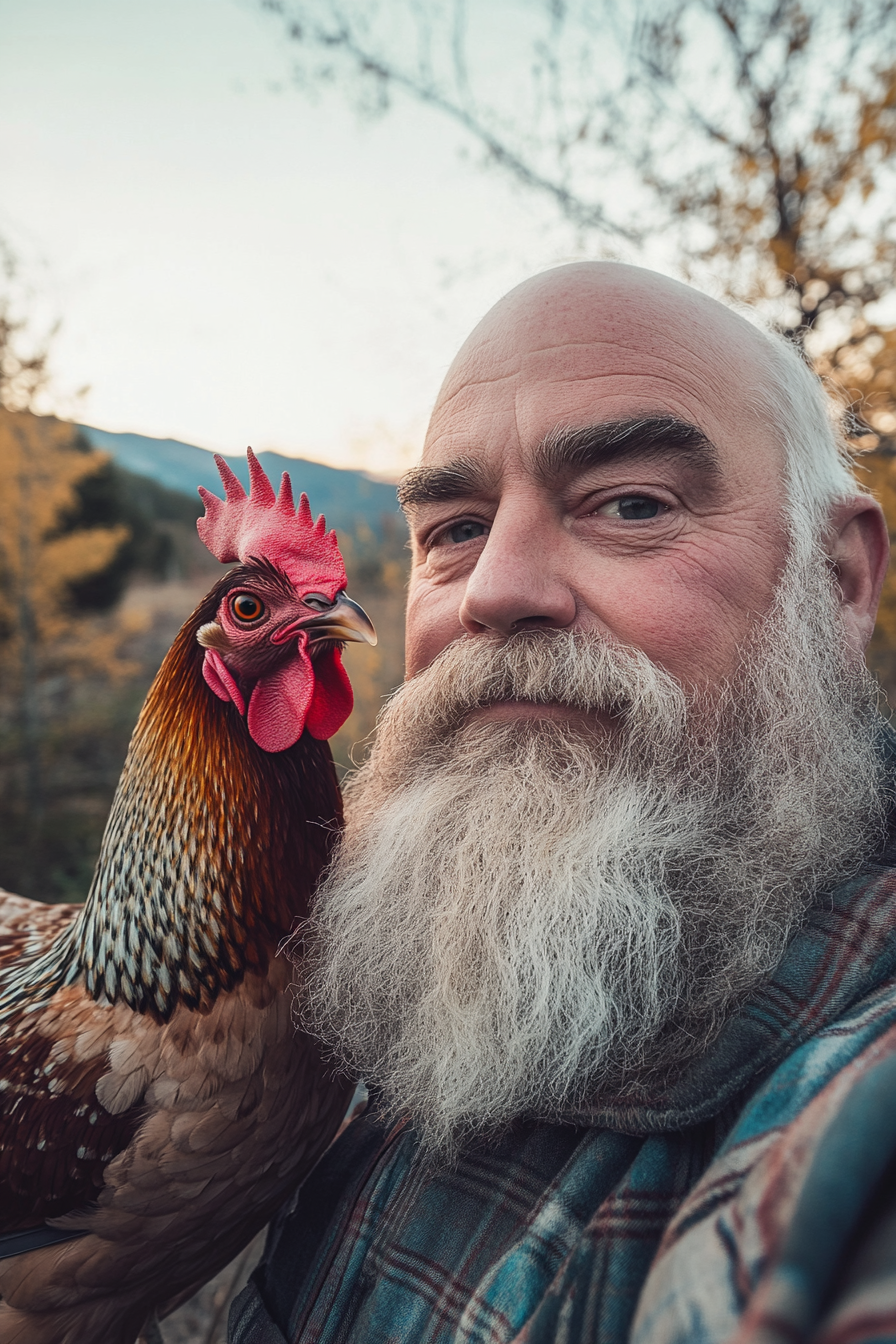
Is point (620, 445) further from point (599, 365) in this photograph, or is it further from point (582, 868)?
point (582, 868)

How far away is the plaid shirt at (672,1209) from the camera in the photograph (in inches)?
24.4

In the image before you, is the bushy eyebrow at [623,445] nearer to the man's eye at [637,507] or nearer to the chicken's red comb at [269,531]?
the man's eye at [637,507]

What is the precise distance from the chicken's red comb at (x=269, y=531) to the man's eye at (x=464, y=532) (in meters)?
0.29

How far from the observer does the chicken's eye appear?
1603 mm

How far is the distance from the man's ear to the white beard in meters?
0.13

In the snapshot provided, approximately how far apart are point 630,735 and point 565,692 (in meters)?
0.14

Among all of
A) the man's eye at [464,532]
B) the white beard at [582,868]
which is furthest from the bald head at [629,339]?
the white beard at [582,868]

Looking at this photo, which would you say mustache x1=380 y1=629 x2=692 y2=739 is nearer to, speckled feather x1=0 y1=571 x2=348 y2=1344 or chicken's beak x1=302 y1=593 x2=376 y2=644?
chicken's beak x1=302 y1=593 x2=376 y2=644

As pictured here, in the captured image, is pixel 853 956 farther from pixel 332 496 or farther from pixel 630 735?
pixel 332 496

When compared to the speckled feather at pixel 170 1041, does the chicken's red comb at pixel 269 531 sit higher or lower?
higher

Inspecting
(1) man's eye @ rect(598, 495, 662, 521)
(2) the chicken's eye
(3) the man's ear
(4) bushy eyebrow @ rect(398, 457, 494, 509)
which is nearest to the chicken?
(2) the chicken's eye

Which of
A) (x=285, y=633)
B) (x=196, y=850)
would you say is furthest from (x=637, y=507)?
(x=196, y=850)

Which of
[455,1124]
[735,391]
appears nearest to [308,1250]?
[455,1124]

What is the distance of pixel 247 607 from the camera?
5.27 feet
